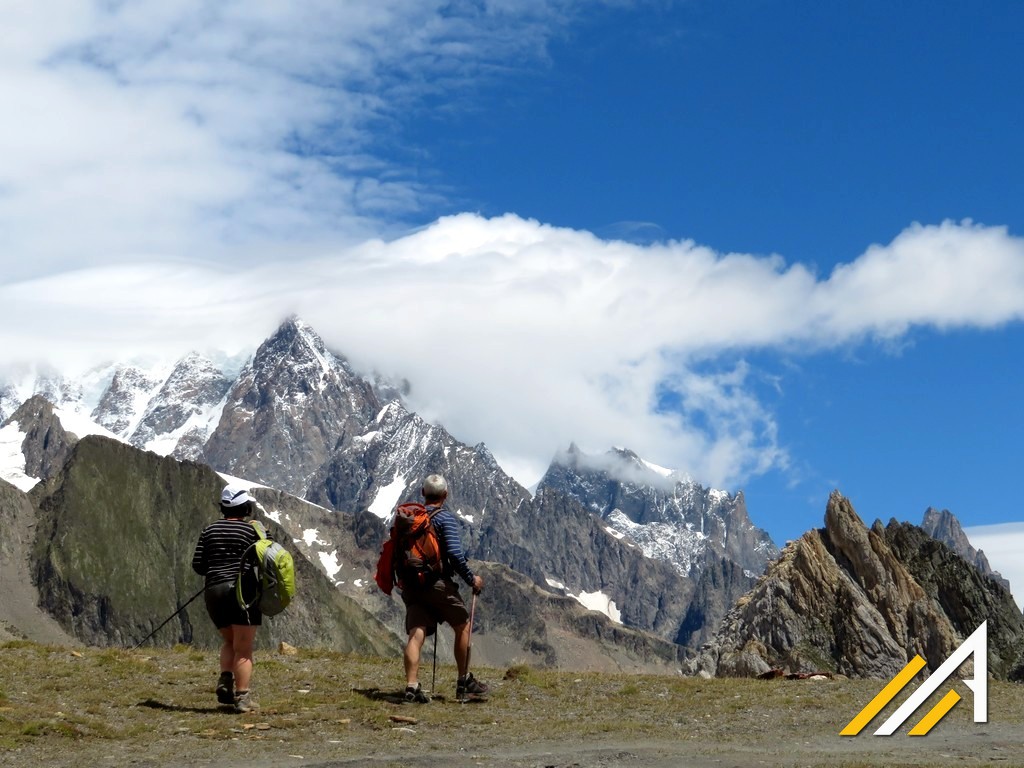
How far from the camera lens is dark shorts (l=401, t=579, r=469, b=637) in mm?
19375

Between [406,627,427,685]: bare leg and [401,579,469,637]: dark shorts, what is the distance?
0.08 m

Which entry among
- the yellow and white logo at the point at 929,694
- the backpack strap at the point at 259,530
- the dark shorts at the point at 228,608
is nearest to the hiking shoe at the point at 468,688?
the dark shorts at the point at 228,608

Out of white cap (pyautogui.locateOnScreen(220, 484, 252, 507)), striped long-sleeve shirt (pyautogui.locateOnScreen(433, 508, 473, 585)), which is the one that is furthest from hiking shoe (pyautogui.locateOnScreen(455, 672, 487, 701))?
white cap (pyautogui.locateOnScreen(220, 484, 252, 507))

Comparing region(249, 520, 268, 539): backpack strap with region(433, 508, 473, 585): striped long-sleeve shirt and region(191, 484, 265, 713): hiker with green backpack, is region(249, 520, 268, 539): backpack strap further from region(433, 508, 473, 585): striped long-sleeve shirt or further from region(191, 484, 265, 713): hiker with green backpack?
region(433, 508, 473, 585): striped long-sleeve shirt

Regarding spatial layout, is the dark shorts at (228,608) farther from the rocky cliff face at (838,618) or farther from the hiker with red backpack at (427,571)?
the rocky cliff face at (838,618)

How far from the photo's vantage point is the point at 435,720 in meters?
18.0

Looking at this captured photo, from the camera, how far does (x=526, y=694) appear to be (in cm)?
2088

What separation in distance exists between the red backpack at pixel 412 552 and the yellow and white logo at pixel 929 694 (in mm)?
6015

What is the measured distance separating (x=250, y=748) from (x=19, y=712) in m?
3.35

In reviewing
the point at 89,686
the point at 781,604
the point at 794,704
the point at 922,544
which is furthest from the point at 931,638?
the point at 89,686

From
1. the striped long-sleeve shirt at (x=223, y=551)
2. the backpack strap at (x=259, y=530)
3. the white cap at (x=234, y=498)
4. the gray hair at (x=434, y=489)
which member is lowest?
the striped long-sleeve shirt at (x=223, y=551)

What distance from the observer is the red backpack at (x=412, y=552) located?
19266 mm

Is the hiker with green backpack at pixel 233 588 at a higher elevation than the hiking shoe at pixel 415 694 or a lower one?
higher

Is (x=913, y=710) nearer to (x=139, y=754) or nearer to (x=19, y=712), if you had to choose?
(x=139, y=754)
